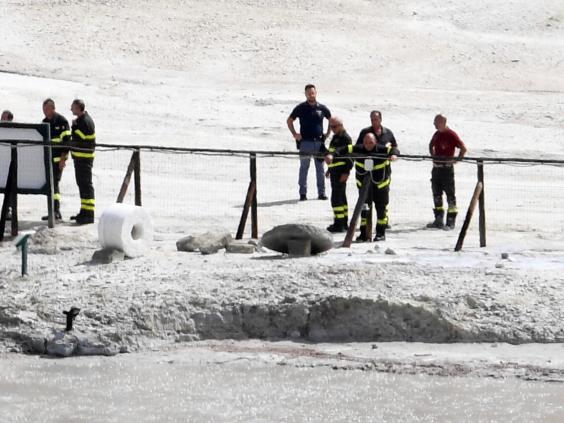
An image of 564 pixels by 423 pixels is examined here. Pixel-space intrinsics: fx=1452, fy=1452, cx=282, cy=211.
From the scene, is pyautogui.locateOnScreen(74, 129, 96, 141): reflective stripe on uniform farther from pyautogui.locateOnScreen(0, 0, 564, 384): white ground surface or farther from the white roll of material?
the white roll of material

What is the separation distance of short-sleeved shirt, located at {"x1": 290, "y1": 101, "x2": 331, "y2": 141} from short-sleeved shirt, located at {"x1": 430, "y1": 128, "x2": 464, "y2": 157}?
7.11ft

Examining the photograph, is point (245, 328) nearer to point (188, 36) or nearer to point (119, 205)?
point (119, 205)

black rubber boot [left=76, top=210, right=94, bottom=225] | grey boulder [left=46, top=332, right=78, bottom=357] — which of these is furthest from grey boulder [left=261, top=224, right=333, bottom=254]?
black rubber boot [left=76, top=210, right=94, bottom=225]

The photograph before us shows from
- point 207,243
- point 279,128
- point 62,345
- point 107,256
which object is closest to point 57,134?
point 207,243

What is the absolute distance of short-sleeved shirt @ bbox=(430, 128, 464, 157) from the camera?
64.0ft

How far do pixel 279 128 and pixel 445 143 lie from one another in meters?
9.69

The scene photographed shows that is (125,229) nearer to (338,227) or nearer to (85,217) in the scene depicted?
(85,217)

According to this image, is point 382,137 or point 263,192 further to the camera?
point 263,192

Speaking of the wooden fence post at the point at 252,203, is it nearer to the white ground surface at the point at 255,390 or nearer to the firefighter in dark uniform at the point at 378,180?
the firefighter in dark uniform at the point at 378,180

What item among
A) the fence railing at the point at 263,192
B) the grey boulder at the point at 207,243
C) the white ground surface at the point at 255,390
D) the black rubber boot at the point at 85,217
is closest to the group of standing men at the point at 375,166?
the fence railing at the point at 263,192

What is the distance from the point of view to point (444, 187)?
1941 centimetres

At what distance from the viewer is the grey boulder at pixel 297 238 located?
15586mm

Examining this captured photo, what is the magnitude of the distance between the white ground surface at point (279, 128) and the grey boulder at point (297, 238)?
197 millimetres

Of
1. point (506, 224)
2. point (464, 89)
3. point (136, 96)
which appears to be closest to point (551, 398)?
point (506, 224)
